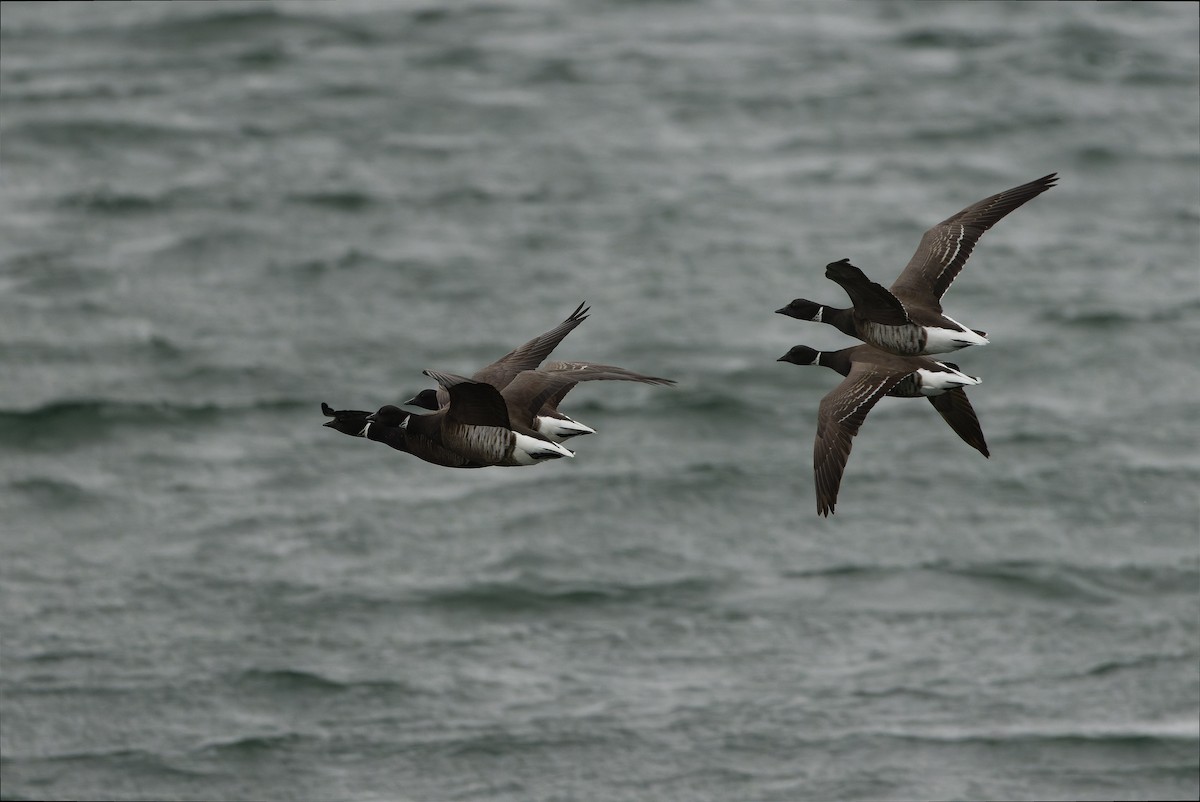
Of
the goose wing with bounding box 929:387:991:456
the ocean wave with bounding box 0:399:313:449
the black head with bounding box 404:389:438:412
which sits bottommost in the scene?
the ocean wave with bounding box 0:399:313:449

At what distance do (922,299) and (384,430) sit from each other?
4210 mm

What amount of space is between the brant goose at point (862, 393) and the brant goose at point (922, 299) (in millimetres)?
164

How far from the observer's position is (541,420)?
45.6ft

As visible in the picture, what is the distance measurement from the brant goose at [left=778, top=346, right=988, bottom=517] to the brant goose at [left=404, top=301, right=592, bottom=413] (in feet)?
5.77

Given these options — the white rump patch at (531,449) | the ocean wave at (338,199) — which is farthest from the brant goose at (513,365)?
the ocean wave at (338,199)

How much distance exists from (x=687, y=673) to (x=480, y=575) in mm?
5503

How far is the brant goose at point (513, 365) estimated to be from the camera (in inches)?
550

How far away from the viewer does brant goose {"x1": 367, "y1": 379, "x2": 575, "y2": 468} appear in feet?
42.1

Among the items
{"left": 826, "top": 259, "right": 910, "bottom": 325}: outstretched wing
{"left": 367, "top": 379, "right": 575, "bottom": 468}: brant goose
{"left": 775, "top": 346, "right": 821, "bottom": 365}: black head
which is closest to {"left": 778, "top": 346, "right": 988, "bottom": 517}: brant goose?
{"left": 775, "top": 346, "right": 821, "bottom": 365}: black head

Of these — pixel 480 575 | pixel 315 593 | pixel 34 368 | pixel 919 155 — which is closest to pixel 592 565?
pixel 480 575

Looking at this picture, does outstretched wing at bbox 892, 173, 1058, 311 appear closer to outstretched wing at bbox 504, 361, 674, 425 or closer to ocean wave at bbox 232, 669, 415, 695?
outstretched wing at bbox 504, 361, 674, 425

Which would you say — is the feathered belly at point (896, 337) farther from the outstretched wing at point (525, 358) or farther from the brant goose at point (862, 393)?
the outstretched wing at point (525, 358)

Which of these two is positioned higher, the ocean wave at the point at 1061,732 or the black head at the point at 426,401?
the black head at the point at 426,401

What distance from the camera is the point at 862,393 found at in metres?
14.0
